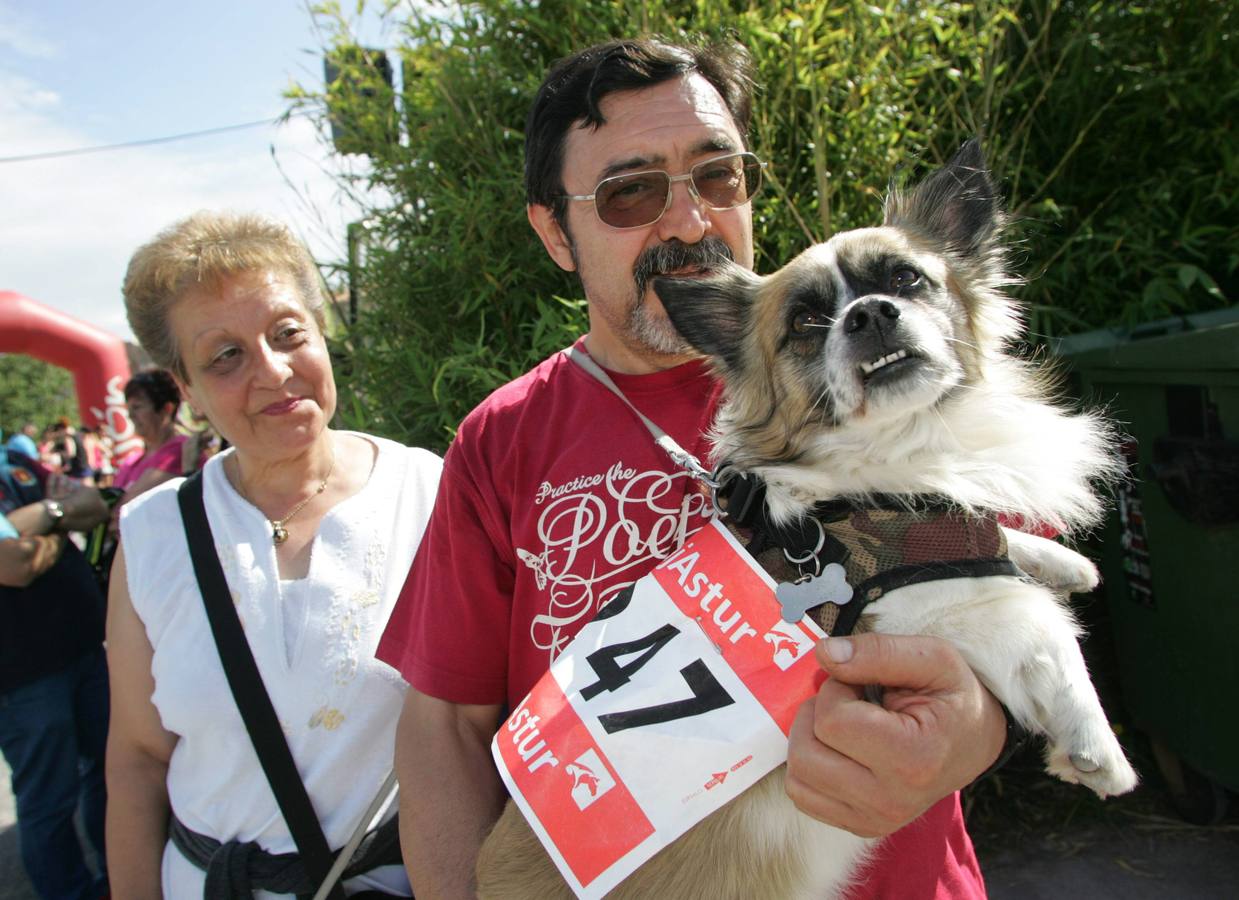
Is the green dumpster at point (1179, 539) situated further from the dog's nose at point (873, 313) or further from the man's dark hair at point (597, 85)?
the man's dark hair at point (597, 85)

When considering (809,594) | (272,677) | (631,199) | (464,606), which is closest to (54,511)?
(272,677)

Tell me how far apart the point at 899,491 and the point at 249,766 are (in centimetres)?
172

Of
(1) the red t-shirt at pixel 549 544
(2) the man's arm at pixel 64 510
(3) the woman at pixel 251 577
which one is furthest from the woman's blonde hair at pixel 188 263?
(2) the man's arm at pixel 64 510

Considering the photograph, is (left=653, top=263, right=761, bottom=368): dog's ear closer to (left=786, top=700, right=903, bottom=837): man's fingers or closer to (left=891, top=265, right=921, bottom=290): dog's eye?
(left=891, top=265, right=921, bottom=290): dog's eye

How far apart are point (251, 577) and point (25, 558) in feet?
8.04

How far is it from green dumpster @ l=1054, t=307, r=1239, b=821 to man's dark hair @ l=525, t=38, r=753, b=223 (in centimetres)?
186

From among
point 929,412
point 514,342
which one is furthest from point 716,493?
point 514,342

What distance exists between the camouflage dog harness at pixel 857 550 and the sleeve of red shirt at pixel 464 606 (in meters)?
0.54

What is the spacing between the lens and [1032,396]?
2.05 metres

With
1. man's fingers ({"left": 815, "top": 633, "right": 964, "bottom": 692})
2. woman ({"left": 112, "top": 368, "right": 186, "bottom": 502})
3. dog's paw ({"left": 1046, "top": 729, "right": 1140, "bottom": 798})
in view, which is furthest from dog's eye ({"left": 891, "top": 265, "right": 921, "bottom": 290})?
woman ({"left": 112, "top": 368, "right": 186, "bottom": 502})

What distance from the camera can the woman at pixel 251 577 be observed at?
2.07m

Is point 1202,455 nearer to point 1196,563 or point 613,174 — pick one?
point 1196,563

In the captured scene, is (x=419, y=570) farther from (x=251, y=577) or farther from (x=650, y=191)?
(x=650, y=191)

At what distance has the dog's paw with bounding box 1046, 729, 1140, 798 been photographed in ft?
4.78
